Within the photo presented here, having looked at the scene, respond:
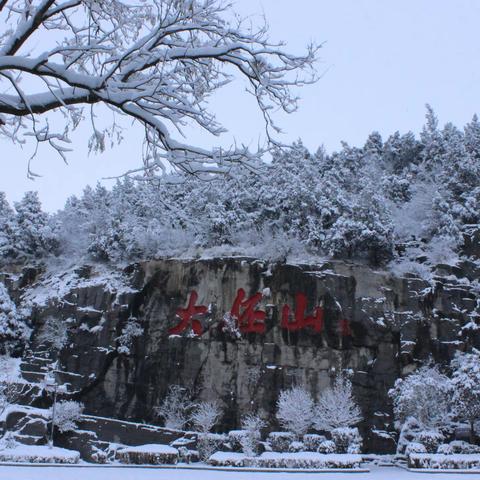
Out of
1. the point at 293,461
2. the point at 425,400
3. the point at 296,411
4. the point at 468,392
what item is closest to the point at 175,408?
the point at 296,411

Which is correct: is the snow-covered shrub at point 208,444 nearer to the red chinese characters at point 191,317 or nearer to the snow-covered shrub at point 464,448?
the red chinese characters at point 191,317

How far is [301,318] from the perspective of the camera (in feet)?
62.8

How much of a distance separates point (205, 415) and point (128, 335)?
427 cm

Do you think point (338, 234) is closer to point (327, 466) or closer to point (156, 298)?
point (156, 298)

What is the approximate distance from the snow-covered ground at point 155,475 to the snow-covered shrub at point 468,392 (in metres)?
4.32

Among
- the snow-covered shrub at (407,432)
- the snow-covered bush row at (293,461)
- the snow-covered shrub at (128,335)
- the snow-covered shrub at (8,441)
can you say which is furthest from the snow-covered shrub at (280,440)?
the snow-covered shrub at (8,441)

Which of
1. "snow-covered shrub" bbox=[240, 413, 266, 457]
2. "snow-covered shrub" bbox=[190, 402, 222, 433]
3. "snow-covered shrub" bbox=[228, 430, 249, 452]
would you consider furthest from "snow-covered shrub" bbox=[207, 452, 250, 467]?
"snow-covered shrub" bbox=[190, 402, 222, 433]

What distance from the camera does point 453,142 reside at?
2375cm

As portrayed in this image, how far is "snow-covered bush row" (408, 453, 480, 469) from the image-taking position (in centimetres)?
1308

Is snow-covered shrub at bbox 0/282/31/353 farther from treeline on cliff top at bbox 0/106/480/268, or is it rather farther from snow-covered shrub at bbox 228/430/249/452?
snow-covered shrub at bbox 228/430/249/452

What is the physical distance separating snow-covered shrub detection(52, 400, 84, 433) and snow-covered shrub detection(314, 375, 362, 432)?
7.63 meters

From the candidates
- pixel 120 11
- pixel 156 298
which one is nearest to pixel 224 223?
pixel 156 298

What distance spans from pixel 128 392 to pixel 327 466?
29.1ft

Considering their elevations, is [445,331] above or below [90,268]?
below
